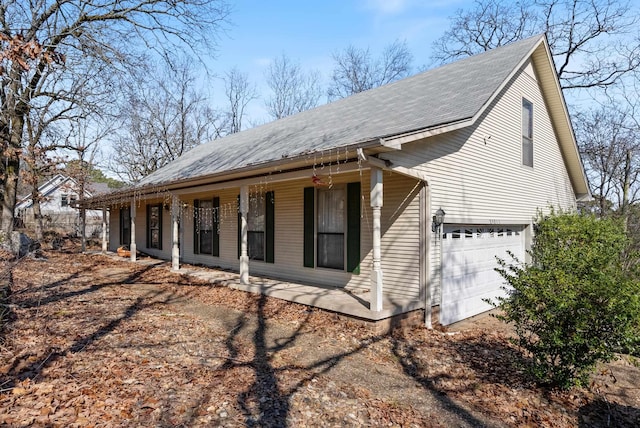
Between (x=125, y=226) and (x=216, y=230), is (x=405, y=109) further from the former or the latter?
(x=125, y=226)

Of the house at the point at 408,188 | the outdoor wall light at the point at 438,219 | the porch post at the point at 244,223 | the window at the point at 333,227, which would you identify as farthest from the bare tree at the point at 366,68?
the outdoor wall light at the point at 438,219

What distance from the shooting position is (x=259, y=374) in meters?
4.30

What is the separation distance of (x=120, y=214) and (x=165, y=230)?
4725mm

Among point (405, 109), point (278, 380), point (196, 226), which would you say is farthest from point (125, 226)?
point (278, 380)

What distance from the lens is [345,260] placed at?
26.8 feet

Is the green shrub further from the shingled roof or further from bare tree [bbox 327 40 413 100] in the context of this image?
bare tree [bbox 327 40 413 100]

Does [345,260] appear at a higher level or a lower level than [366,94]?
lower

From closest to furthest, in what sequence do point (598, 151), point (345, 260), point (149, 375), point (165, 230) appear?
point (149, 375), point (345, 260), point (165, 230), point (598, 151)

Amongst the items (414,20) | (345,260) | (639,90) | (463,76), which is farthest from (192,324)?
(639,90)

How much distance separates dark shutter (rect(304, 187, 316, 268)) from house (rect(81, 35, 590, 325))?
25mm

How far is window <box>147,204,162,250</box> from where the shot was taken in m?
15.2

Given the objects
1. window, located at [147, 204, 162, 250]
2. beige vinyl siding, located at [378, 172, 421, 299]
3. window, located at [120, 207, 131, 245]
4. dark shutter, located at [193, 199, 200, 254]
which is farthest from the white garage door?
window, located at [120, 207, 131, 245]

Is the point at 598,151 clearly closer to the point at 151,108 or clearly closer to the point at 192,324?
the point at 192,324

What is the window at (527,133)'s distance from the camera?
999 centimetres
